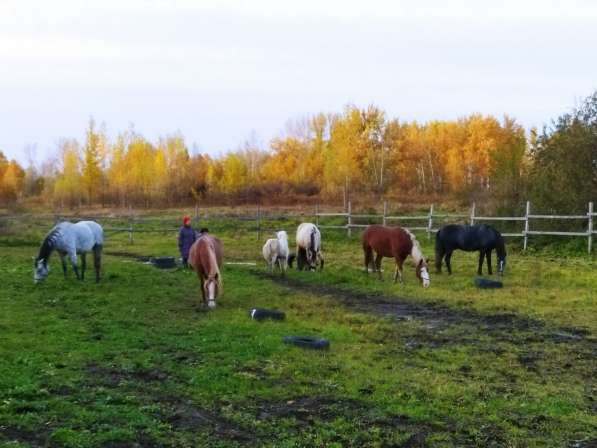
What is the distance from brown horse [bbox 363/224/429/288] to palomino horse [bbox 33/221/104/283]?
6.68m

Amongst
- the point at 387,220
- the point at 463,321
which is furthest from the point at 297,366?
the point at 387,220

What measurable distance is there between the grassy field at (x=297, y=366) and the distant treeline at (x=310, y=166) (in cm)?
2386

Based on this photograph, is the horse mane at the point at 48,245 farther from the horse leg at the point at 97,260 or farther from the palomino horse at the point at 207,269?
the palomino horse at the point at 207,269

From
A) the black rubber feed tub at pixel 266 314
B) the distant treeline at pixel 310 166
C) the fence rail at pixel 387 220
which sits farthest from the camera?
the distant treeline at pixel 310 166

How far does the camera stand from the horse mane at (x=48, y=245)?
13734 mm

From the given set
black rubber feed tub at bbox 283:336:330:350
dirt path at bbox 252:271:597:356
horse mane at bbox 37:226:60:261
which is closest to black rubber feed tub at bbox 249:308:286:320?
black rubber feed tub at bbox 283:336:330:350

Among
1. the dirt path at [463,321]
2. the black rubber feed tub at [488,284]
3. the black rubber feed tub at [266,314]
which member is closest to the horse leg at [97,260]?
the dirt path at [463,321]

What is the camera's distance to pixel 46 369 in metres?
6.92

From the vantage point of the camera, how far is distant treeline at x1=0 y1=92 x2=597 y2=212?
158ft

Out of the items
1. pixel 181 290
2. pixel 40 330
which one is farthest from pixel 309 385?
pixel 181 290

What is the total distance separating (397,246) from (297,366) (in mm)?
8267

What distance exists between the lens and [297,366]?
7.31 m

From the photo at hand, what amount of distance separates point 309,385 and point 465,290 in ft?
26.0

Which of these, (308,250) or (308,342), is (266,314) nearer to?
(308,342)
